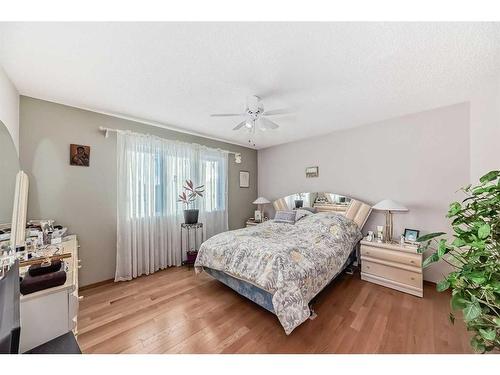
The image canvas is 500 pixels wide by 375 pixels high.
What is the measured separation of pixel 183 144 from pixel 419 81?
3.19m

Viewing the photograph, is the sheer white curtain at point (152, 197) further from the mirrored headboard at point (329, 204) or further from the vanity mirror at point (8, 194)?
the mirrored headboard at point (329, 204)

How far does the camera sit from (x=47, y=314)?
116 centimetres

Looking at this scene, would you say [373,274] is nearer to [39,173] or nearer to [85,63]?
[85,63]

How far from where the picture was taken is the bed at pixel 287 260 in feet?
5.42

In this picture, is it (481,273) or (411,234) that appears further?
(411,234)

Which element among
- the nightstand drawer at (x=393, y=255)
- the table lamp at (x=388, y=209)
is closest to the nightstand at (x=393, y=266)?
the nightstand drawer at (x=393, y=255)

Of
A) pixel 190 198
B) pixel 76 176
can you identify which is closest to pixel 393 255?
pixel 190 198

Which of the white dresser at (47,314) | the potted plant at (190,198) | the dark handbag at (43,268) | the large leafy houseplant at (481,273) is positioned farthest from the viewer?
the potted plant at (190,198)

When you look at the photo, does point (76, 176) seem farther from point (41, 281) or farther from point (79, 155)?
point (41, 281)

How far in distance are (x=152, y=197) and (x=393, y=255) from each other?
3.51 metres

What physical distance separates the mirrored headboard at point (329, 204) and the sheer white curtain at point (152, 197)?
1.68m

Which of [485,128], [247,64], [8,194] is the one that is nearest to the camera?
[8,194]

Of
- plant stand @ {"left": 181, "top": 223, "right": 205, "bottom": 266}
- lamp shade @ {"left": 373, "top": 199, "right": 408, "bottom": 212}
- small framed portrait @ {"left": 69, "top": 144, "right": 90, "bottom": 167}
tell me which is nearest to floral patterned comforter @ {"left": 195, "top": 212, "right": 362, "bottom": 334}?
lamp shade @ {"left": 373, "top": 199, "right": 408, "bottom": 212}
